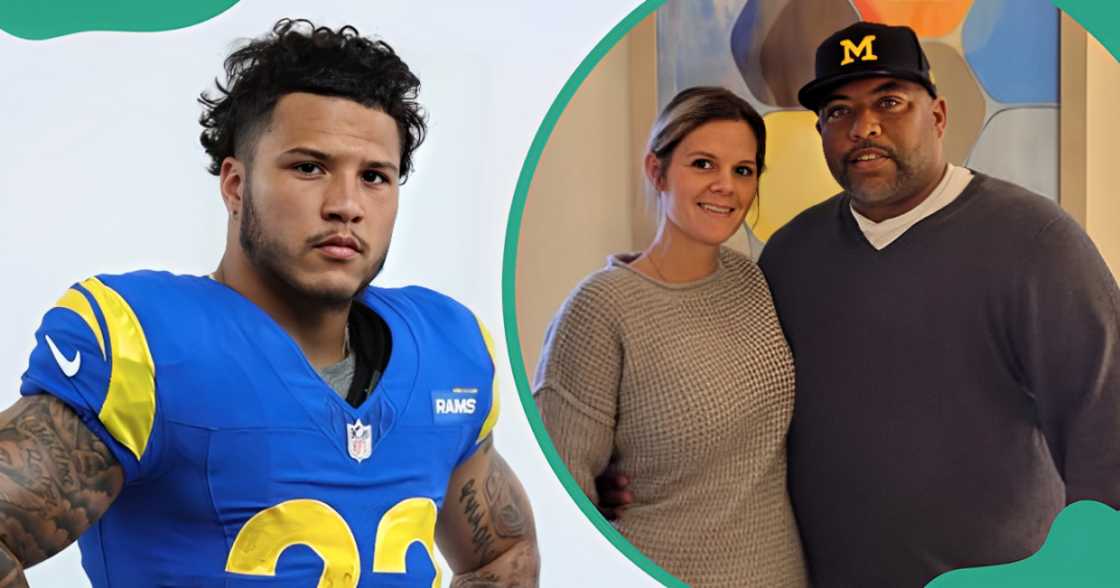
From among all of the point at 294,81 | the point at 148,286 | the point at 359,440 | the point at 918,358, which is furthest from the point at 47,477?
the point at 918,358

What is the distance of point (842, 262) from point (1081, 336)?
0.38 meters

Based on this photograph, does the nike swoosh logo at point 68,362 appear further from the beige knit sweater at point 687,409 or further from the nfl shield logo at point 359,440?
the beige knit sweater at point 687,409

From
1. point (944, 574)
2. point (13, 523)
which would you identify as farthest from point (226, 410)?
point (944, 574)

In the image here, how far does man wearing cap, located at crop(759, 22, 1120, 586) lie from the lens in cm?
203

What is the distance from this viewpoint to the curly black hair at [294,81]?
171 cm

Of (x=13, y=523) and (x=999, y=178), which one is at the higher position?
(x=999, y=178)

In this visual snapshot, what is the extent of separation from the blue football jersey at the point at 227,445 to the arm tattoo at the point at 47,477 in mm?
20

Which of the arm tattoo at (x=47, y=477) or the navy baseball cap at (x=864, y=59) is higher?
the navy baseball cap at (x=864, y=59)

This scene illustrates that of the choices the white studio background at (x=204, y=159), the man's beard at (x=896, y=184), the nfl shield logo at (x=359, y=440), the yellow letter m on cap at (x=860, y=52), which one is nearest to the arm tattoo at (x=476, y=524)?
the white studio background at (x=204, y=159)

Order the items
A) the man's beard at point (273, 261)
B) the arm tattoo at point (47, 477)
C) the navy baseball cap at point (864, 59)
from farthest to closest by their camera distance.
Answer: the navy baseball cap at point (864, 59) < the man's beard at point (273, 261) < the arm tattoo at point (47, 477)

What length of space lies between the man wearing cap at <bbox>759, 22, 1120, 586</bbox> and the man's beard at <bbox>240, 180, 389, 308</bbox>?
0.71 meters

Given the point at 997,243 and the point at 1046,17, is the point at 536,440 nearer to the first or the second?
the point at 997,243

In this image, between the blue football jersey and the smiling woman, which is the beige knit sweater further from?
the blue football jersey

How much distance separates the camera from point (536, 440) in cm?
207
